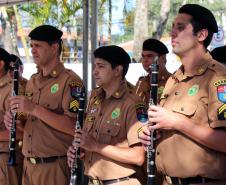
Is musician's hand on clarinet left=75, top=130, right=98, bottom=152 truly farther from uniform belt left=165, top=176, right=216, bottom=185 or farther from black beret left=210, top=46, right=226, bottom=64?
black beret left=210, top=46, right=226, bottom=64

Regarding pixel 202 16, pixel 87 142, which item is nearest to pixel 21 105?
pixel 87 142

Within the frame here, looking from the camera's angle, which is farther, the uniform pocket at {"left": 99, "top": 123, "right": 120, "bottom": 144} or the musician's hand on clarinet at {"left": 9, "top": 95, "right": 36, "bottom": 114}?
the musician's hand on clarinet at {"left": 9, "top": 95, "right": 36, "bottom": 114}

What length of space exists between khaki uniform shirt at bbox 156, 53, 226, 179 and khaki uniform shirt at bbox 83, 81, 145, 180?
45cm

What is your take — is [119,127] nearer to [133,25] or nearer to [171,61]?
[171,61]

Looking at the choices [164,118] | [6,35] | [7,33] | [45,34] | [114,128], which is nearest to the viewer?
[164,118]

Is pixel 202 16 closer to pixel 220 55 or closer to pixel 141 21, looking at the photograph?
pixel 220 55

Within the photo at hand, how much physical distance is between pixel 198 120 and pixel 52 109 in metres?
1.56

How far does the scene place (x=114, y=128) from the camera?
340cm

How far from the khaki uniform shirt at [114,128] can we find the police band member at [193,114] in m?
0.41

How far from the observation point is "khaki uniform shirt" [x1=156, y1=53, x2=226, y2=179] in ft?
Result: 8.94

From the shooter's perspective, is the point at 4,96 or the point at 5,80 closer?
the point at 4,96

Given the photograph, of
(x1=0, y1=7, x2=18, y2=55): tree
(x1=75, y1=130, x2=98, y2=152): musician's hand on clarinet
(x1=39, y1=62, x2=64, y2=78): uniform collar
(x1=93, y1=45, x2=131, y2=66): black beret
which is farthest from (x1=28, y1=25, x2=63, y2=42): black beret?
(x1=0, y1=7, x2=18, y2=55): tree

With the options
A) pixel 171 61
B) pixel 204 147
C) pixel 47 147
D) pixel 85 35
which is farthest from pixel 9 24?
pixel 204 147

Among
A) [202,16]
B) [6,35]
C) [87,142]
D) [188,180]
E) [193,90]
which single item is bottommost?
[188,180]
